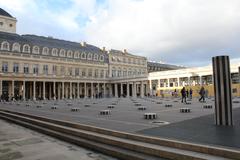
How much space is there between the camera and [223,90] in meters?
8.50

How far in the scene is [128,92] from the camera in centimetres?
7912

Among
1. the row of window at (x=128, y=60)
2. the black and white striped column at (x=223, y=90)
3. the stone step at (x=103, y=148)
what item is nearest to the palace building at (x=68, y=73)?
the row of window at (x=128, y=60)

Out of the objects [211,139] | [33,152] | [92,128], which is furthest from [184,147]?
[33,152]

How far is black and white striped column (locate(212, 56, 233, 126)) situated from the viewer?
27.8 ft

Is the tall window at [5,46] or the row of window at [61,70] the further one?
the row of window at [61,70]

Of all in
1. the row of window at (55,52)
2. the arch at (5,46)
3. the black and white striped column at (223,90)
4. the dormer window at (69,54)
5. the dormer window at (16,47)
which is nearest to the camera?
the black and white striped column at (223,90)

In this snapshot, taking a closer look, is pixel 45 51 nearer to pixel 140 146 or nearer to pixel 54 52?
pixel 54 52

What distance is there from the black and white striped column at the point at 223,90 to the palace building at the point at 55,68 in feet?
178

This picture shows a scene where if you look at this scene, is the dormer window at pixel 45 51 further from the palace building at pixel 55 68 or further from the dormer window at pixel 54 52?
the dormer window at pixel 54 52

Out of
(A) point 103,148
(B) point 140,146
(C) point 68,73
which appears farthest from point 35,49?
(B) point 140,146

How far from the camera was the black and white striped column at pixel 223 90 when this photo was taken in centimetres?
846

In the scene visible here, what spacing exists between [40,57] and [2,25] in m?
15.1

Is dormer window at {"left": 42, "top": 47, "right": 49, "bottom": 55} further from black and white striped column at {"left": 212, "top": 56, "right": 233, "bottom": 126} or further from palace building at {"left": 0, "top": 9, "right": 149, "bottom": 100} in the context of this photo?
black and white striped column at {"left": 212, "top": 56, "right": 233, "bottom": 126}

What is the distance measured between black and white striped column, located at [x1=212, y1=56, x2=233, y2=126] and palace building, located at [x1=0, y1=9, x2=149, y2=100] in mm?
54289
